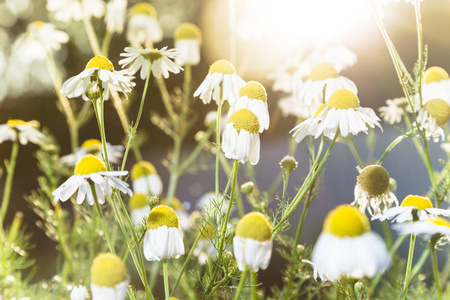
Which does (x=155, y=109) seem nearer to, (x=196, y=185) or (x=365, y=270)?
Answer: (x=196, y=185)

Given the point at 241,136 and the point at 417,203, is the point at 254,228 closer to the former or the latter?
the point at 241,136

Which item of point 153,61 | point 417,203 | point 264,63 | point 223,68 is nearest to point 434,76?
point 417,203

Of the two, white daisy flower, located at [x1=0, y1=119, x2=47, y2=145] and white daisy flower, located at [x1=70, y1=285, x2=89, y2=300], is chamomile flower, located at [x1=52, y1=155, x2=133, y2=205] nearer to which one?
white daisy flower, located at [x1=70, y1=285, x2=89, y2=300]

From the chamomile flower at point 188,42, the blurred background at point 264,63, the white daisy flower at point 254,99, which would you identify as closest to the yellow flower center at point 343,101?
Result: the white daisy flower at point 254,99

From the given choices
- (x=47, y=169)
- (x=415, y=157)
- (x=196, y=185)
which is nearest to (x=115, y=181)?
(x=47, y=169)

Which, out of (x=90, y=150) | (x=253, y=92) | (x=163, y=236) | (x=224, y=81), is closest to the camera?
(x=163, y=236)
